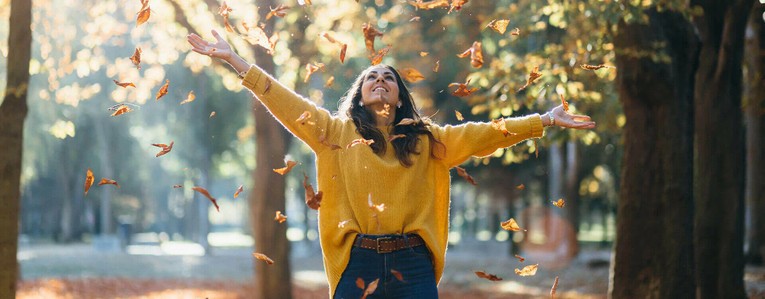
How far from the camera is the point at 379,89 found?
472 cm

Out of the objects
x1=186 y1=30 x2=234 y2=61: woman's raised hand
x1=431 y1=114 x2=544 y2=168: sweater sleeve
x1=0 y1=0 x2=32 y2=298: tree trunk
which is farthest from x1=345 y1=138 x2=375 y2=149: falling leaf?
x1=0 y1=0 x2=32 y2=298: tree trunk

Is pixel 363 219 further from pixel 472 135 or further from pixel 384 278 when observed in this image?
pixel 472 135

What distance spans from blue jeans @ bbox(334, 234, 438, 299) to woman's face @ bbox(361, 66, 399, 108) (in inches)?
26.4

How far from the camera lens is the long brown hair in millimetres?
4629

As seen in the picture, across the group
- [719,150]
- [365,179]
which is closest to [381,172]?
[365,179]

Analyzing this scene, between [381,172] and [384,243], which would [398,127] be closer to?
[381,172]

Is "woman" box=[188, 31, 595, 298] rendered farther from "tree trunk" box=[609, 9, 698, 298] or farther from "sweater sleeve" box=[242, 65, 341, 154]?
"tree trunk" box=[609, 9, 698, 298]

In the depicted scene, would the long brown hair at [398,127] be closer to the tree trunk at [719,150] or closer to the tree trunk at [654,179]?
the tree trunk at [654,179]

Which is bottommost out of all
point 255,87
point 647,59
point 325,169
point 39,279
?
point 39,279

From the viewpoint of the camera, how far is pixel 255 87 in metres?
Answer: 4.63

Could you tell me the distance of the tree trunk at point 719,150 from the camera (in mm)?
10914

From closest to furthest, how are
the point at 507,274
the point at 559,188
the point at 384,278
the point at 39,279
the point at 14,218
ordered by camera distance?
the point at 384,278
the point at 14,218
the point at 39,279
the point at 507,274
the point at 559,188

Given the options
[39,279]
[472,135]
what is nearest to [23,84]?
[472,135]

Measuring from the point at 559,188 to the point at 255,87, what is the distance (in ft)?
86.4
